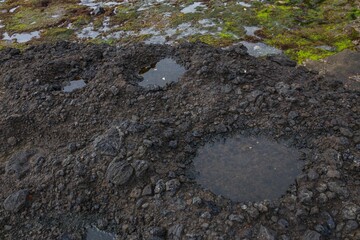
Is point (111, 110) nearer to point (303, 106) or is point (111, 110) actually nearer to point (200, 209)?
point (200, 209)

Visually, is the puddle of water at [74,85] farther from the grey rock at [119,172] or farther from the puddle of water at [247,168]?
the puddle of water at [247,168]

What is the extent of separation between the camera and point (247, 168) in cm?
830

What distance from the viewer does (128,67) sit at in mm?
12227

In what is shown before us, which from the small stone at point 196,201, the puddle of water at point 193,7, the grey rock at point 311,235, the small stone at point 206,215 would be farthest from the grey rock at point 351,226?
the puddle of water at point 193,7

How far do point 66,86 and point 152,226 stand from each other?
6.75m

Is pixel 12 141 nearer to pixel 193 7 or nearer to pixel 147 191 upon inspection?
pixel 147 191

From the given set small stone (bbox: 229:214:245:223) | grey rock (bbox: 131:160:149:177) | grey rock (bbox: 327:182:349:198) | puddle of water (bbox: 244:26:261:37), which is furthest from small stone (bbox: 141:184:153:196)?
puddle of water (bbox: 244:26:261:37)

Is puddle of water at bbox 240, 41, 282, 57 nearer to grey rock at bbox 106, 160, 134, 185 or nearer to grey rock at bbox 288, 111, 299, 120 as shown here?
grey rock at bbox 288, 111, 299, 120

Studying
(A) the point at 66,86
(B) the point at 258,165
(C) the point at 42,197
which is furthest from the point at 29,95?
(B) the point at 258,165

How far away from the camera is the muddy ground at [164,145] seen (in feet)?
23.4

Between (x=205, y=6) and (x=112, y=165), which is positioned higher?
(x=112, y=165)

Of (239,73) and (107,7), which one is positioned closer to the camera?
(239,73)

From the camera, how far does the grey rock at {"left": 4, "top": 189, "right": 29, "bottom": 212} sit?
7.96m

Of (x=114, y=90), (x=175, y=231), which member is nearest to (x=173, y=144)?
(x=175, y=231)
